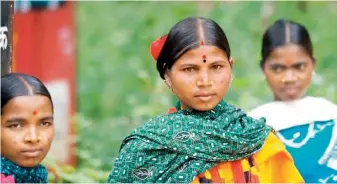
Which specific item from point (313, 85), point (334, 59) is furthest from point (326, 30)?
point (313, 85)

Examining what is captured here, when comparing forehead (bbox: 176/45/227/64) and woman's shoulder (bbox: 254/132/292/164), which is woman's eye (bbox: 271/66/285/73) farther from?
forehead (bbox: 176/45/227/64)

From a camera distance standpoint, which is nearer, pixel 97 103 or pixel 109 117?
pixel 109 117

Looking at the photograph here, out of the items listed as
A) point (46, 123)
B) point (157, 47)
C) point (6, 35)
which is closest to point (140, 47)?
point (6, 35)

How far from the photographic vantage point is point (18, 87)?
3.61 meters

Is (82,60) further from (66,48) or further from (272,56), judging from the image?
(272,56)

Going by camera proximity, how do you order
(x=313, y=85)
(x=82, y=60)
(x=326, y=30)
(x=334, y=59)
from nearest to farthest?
(x=313, y=85), (x=334, y=59), (x=326, y=30), (x=82, y=60)

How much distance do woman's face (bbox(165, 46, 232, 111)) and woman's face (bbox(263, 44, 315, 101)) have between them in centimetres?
122

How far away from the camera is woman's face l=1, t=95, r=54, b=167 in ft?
11.7

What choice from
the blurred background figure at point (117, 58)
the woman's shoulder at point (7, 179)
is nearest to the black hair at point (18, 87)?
the woman's shoulder at point (7, 179)

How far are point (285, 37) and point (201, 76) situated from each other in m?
1.41

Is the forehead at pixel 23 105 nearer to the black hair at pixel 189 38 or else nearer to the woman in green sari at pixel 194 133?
the woman in green sari at pixel 194 133

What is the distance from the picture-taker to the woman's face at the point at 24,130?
11.7 feet

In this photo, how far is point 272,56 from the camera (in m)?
5.04

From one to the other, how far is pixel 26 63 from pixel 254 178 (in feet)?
16.3
